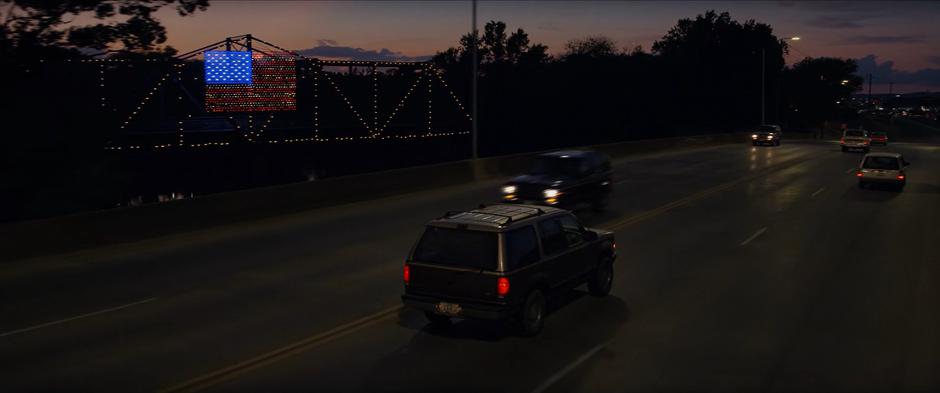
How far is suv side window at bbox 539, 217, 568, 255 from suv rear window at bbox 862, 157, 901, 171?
22.0 meters

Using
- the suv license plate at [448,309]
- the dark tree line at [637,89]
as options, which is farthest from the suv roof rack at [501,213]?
the dark tree line at [637,89]

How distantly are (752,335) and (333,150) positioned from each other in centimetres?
8591

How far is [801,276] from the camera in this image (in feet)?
47.6

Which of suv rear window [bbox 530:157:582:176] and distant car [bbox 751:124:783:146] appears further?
distant car [bbox 751:124:783:146]

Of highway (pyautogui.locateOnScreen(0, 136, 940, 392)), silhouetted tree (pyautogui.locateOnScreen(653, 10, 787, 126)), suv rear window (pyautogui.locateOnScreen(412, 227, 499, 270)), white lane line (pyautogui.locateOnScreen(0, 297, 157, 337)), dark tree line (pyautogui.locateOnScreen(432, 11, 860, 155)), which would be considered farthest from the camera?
silhouetted tree (pyautogui.locateOnScreen(653, 10, 787, 126))

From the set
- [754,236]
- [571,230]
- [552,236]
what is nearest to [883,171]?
[754,236]

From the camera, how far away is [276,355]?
9.79 m

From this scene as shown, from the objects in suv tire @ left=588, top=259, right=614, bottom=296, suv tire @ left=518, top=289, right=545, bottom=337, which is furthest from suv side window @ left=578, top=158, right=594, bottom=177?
suv tire @ left=518, top=289, right=545, bottom=337

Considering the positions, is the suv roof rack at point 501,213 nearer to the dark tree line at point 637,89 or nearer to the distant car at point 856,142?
the distant car at point 856,142

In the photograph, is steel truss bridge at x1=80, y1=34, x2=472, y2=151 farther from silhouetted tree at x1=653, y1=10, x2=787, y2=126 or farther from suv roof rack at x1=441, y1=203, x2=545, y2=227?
suv roof rack at x1=441, y1=203, x2=545, y2=227

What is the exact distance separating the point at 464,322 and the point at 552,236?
170 centimetres

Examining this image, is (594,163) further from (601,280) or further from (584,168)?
(601,280)

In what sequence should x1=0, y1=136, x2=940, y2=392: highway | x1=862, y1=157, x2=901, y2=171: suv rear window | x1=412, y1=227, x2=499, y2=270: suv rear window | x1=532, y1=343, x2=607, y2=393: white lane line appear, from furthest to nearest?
x1=862, y1=157, x2=901, y2=171: suv rear window
x1=412, y1=227, x2=499, y2=270: suv rear window
x1=0, y1=136, x2=940, y2=392: highway
x1=532, y1=343, x2=607, y2=393: white lane line

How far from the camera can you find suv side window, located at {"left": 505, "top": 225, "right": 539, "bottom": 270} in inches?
404
